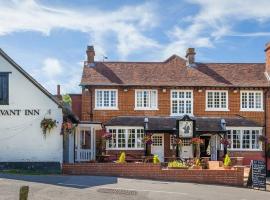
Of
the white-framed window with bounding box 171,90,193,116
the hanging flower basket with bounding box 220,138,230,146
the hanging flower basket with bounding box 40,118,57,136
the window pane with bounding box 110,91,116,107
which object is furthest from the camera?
the white-framed window with bounding box 171,90,193,116

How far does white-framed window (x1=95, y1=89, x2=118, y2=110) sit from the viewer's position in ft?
113

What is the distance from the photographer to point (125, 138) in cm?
3353

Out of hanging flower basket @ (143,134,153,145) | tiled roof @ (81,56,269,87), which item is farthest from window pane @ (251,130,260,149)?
hanging flower basket @ (143,134,153,145)

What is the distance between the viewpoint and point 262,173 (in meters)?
22.8

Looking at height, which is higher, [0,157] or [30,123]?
[30,123]

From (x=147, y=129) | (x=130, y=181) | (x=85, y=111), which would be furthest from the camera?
(x=85, y=111)

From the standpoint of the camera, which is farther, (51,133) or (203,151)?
(203,151)

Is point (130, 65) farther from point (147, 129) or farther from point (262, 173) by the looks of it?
point (262, 173)

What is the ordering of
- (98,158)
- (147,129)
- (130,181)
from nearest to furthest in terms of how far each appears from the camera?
(130,181), (98,158), (147,129)

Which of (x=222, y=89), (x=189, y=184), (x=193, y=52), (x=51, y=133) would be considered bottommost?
(x=189, y=184)

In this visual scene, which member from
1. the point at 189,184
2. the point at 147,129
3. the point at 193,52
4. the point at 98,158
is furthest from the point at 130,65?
the point at 189,184

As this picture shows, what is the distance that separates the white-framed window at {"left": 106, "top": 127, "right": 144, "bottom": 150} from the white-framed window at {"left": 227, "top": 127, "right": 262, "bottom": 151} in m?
6.08

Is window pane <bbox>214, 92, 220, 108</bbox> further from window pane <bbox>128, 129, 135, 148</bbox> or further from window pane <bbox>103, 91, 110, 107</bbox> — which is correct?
window pane <bbox>103, 91, 110, 107</bbox>

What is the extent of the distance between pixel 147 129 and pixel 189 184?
33.2ft
